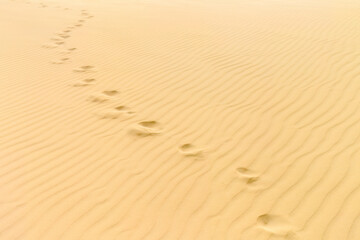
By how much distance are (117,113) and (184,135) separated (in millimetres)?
951

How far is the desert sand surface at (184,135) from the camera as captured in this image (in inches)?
116

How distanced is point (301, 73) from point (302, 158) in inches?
89.3

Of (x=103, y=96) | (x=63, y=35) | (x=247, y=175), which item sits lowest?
(x=247, y=175)

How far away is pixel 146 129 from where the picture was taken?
422 centimetres

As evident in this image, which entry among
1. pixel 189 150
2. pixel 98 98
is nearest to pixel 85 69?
pixel 98 98

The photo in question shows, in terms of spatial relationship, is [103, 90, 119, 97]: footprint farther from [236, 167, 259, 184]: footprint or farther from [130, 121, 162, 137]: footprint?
[236, 167, 259, 184]: footprint

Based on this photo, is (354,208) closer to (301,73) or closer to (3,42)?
(301,73)

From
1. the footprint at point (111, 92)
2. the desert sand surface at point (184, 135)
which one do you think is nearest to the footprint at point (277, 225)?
the desert sand surface at point (184, 135)

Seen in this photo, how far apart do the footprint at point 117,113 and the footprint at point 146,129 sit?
27 centimetres

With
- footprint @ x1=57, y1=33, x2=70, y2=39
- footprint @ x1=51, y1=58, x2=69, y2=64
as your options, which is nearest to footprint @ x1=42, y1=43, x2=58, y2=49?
footprint @ x1=57, y1=33, x2=70, y2=39

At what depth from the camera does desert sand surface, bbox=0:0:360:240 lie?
9.66ft

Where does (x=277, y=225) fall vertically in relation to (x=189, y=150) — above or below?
below

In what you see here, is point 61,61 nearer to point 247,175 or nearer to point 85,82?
point 85,82

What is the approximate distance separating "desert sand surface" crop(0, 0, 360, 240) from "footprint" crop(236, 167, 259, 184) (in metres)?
0.02
